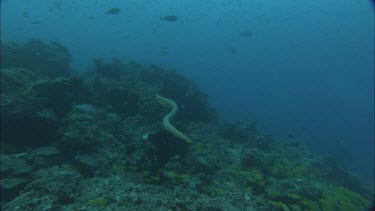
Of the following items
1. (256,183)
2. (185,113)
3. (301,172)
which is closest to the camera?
(256,183)

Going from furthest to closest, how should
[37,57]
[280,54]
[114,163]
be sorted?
[280,54]
[37,57]
[114,163]

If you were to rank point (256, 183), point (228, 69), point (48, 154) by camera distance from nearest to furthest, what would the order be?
1. point (48, 154)
2. point (256, 183)
3. point (228, 69)

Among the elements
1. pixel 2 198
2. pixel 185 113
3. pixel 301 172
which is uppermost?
pixel 2 198

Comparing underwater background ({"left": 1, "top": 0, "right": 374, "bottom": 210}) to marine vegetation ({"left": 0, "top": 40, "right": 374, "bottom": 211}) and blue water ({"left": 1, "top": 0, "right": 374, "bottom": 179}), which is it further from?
marine vegetation ({"left": 0, "top": 40, "right": 374, "bottom": 211})

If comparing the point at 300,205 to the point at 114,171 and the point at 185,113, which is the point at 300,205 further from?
the point at 185,113

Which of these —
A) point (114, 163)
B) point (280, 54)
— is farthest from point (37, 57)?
point (280, 54)

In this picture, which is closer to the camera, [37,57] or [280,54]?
[37,57]

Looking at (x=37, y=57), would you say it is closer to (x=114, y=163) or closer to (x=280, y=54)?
(x=114, y=163)

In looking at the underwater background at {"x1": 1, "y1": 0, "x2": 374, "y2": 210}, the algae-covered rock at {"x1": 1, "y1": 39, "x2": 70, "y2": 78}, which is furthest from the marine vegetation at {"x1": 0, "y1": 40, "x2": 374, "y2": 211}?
the underwater background at {"x1": 1, "y1": 0, "x2": 374, "y2": 210}

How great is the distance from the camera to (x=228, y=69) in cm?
10419

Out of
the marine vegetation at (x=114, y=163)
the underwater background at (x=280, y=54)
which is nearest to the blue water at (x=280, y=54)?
the underwater background at (x=280, y=54)

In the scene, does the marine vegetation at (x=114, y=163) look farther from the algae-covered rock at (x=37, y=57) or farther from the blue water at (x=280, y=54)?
the blue water at (x=280, y=54)

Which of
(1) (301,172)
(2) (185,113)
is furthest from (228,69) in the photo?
(1) (301,172)

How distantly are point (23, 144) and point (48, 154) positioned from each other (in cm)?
101
